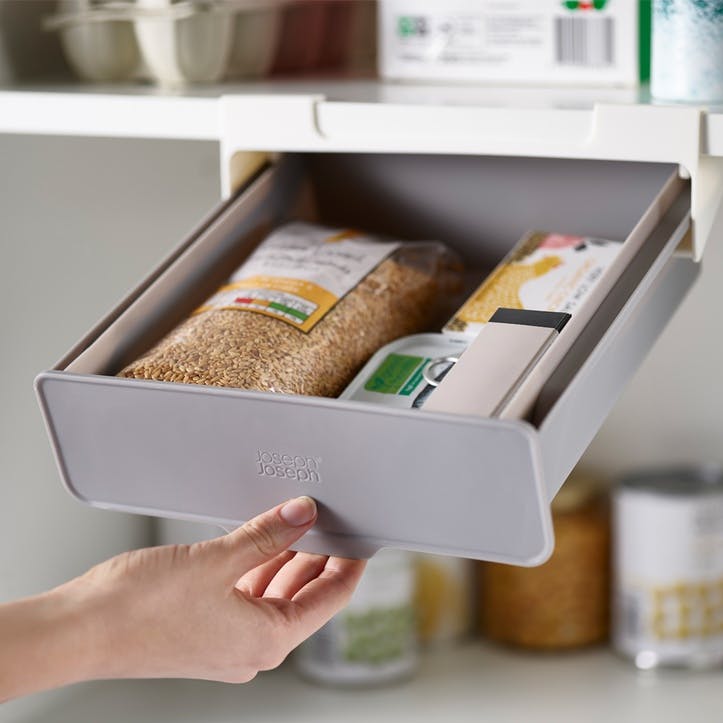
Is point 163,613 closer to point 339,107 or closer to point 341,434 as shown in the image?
point 341,434

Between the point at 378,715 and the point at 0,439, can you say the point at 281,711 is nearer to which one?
the point at 378,715

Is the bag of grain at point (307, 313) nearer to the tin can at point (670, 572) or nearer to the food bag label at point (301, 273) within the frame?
the food bag label at point (301, 273)

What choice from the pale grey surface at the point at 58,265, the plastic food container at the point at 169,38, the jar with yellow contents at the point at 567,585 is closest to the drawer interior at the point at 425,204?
the plastic food container at the point at 169,38

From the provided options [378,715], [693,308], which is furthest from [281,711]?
[693,308]

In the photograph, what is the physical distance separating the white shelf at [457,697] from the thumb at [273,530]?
0.62 m

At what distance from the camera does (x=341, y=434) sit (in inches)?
24.6

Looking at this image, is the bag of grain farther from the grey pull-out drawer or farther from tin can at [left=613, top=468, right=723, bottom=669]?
tin can at [left=613, top=468, right=723, bottom=669]

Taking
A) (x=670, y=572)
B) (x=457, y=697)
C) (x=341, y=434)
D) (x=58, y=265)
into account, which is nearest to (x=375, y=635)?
(x=457, y=697)

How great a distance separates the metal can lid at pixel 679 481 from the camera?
1.27 metres

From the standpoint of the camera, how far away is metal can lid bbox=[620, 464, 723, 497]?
1.27 metres

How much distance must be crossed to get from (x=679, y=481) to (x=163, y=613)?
0.74 meters

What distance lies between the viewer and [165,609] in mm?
695

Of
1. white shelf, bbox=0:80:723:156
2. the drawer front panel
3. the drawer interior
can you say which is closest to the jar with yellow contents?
the drawer interior

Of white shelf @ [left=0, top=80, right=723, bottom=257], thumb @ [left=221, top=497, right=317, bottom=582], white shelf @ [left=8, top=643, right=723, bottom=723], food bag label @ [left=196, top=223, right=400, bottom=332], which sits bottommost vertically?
white shelf @ [left=8, top=643, right=723, bottom=723]
